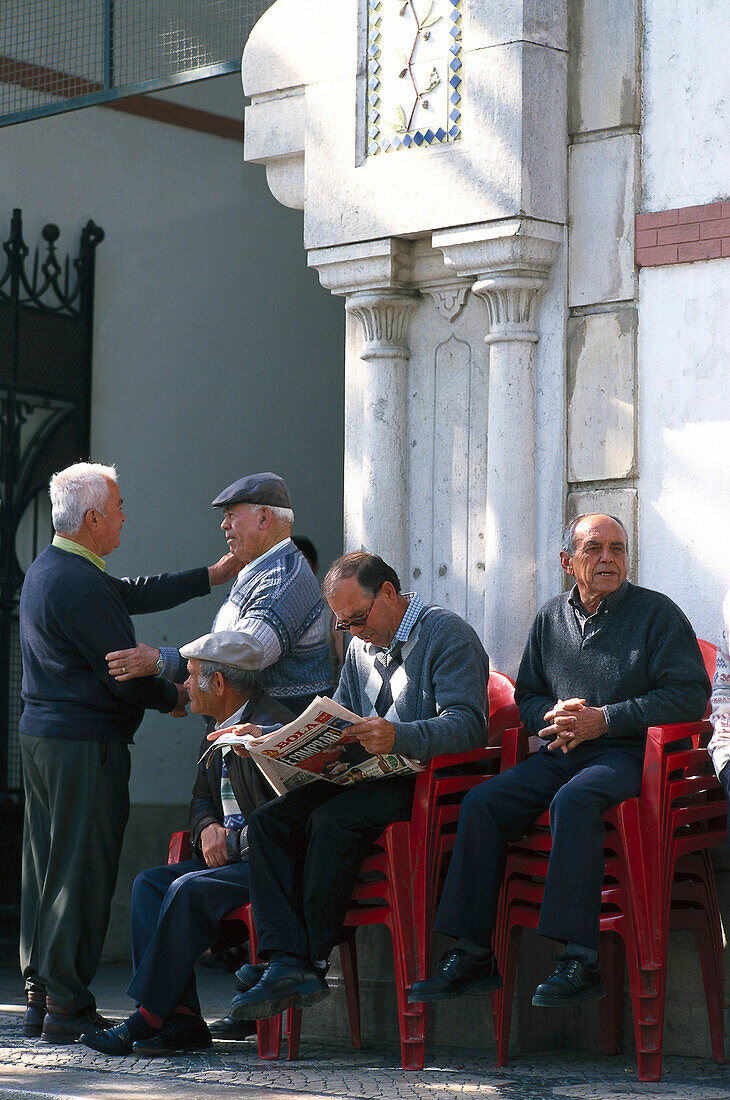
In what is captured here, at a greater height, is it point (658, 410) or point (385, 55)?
point (385, 55)

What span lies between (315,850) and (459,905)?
0.44 m

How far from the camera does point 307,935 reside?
460 cm

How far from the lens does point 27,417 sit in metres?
7.74

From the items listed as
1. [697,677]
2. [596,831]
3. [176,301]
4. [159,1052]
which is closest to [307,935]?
[159,1052]

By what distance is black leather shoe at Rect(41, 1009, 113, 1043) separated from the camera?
5070 mm

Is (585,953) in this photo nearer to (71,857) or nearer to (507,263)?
(71,857)

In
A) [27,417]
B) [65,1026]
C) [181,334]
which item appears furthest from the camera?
[181,334]

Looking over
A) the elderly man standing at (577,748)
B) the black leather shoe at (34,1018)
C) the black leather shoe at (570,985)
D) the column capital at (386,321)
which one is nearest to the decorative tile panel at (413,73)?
the column capital at (386,321)

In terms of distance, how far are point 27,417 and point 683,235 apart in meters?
3.69

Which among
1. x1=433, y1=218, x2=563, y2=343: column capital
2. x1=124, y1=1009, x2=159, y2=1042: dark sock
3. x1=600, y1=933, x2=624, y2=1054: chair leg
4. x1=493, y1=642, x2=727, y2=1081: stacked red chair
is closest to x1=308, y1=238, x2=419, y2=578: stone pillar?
x1=433, y1=218, x2=563, y2=343: column capital

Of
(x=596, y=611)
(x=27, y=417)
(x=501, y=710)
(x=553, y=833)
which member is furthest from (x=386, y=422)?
(x=27, y=417)

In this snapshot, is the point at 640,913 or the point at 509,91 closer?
the point at 640,913

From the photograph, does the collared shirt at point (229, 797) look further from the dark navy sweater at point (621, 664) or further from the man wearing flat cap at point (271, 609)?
the dark navy sweater at point (621, 664)

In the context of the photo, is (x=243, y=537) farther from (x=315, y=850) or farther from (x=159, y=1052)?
(x=159, y=1052)
